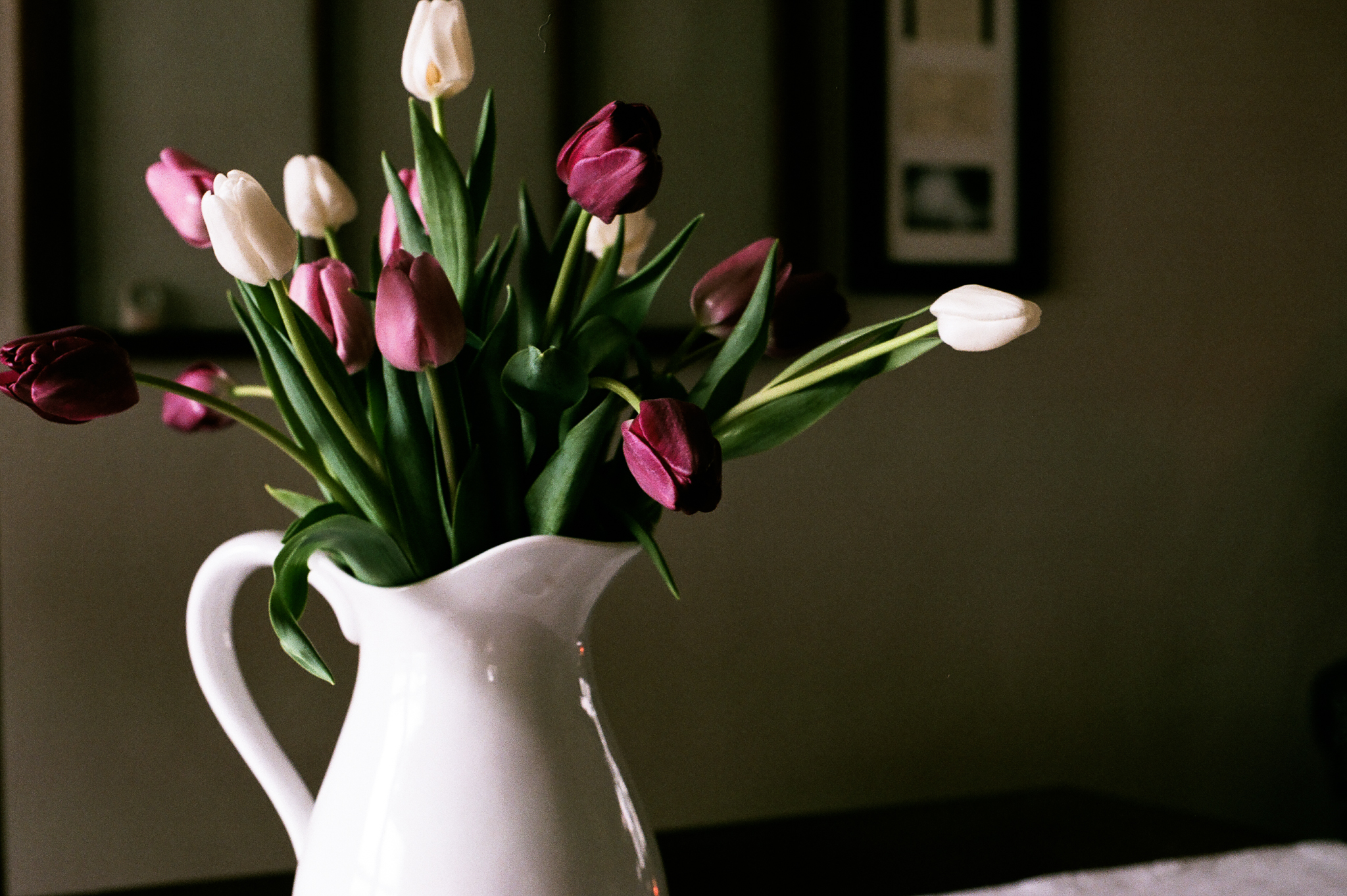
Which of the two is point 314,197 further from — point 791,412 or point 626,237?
point 791,412

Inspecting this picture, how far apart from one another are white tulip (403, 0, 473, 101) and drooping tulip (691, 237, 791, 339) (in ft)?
0.50

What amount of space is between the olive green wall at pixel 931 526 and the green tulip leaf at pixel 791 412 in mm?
876

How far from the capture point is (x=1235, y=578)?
1786mm

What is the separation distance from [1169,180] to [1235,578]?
0.63m

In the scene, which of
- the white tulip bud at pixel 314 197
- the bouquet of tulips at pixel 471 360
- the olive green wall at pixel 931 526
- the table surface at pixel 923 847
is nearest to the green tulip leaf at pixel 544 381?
the bouquet of tulips at pixel 471 360

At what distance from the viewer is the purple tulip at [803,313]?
0.57 metres

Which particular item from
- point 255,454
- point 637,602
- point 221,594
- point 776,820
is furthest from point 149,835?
point 221,594

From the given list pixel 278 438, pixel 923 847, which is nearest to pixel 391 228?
pixel 278 438

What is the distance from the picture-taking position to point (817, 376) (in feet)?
1.68

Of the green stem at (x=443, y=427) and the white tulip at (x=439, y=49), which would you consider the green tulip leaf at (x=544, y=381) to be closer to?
the green stem at (x=443, y=427)

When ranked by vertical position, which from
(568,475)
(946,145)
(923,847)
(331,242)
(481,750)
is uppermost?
(946,145)

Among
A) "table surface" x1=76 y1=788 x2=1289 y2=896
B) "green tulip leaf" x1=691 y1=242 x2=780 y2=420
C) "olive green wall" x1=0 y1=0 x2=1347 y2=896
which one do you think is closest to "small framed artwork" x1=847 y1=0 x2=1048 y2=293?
"olive green wall" x1=0 y1=0 x2=1347 y2=896

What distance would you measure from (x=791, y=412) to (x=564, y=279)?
0.42ft

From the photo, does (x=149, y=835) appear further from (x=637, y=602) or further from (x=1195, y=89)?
(x=1195, y=89)
